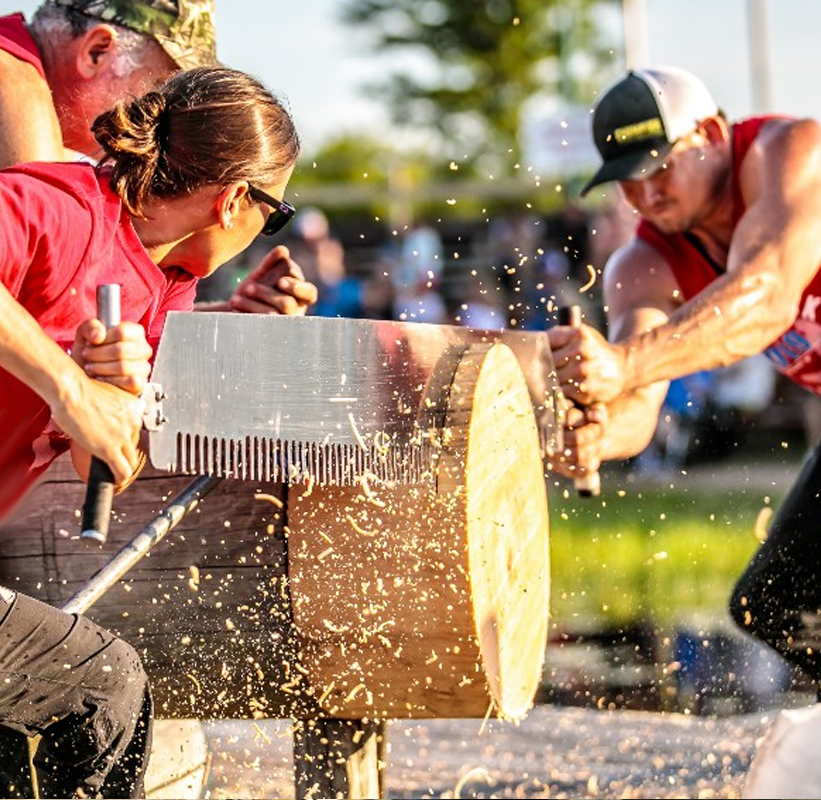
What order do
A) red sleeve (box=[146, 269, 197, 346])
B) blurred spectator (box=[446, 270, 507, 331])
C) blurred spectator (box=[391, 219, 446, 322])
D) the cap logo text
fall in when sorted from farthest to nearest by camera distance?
blurred spectator (box=[391, 219, 446, 322]), blurred spectator (box=[446, 270, 507, 331]), the cap logo text, red sleeve (box=[146, 269, 197, 346])

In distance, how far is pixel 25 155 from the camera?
4.61 m

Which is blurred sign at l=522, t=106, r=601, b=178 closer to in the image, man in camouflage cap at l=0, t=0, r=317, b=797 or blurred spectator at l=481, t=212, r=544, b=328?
blurred spectator at l=481, t=212, r=544, b=328

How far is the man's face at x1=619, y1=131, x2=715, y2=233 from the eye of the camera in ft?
19.0

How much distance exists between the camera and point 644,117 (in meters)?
5.79

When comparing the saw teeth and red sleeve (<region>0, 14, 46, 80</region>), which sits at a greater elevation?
red sleeve (<region>0, 14, 46, 80</region>)

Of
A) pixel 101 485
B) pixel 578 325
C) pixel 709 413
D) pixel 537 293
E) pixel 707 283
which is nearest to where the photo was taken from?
pixel 101 485

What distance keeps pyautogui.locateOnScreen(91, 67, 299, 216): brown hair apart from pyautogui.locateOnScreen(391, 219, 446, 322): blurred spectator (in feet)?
32.7

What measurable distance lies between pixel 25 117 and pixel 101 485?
5.38ft

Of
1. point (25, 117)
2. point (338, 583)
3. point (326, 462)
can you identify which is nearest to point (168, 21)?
point (25, 117)

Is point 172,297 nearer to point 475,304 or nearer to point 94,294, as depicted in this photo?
point 94,294

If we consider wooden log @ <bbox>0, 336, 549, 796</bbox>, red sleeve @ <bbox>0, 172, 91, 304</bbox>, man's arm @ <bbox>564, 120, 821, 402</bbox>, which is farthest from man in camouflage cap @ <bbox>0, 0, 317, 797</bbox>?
man's arm @ <bbox>564, 120, 821, 402</bbox>

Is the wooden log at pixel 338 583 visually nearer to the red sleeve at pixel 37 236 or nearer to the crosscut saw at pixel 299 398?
the crosscut saw at pixel 299 398

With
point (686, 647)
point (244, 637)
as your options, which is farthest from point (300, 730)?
point (686, 647)

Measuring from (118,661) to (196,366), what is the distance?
0.73m
